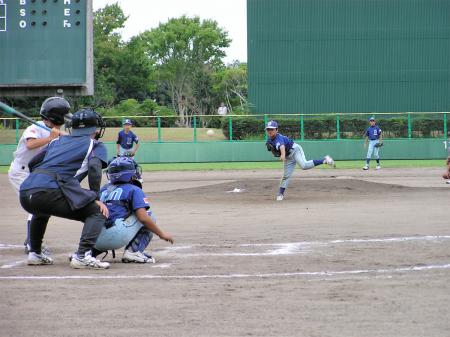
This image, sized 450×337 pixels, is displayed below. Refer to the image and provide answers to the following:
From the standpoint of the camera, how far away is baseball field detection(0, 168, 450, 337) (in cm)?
540

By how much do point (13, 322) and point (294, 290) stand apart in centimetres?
227

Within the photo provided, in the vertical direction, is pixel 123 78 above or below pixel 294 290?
above

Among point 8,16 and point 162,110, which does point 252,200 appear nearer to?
point 8,16

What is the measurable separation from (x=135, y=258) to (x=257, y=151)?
1182 inches

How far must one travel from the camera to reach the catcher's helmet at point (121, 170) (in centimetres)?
839

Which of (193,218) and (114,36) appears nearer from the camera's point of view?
(193,218)

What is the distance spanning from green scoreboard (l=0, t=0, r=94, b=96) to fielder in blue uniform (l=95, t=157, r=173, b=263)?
17222mm

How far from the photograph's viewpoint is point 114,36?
73.1 metres

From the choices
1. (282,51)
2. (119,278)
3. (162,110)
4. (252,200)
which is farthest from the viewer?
(162,110)

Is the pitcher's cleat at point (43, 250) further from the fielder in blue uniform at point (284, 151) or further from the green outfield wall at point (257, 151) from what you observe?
the green outfield wall at point (257, 151)

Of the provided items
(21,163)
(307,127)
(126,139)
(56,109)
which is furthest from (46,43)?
(56,109)

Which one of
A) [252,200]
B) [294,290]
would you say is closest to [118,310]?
[294,290]

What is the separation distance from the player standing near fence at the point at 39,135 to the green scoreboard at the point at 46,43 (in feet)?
52.3

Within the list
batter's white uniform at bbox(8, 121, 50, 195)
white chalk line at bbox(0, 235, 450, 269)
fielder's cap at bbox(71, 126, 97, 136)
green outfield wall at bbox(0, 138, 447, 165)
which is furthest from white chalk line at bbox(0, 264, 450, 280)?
green outfield wall at bbox(0, 138, 447, 165)
